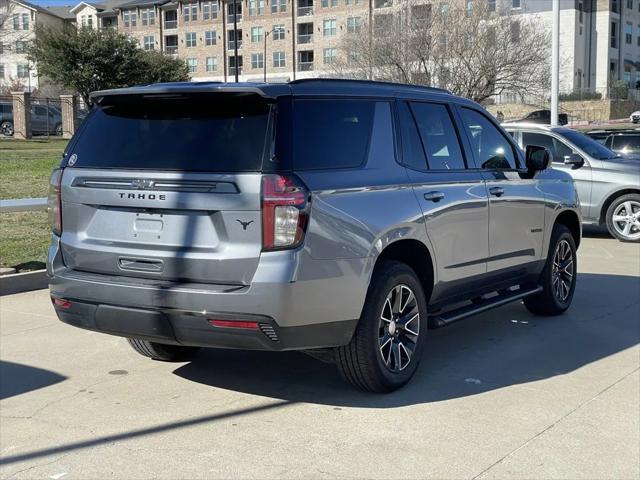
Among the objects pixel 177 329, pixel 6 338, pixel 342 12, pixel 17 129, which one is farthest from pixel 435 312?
pixel 342 12

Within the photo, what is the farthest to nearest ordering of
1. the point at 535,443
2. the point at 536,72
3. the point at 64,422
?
the point at 536,72, the point at 64,422, the point at 535,443

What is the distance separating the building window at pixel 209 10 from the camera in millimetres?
85356

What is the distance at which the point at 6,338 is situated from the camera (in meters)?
6.89

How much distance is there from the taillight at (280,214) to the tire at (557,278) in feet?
11.9

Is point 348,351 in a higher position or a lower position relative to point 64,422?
higher

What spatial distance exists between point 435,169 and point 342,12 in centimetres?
7481

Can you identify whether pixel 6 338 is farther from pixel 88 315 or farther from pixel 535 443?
pixel 535 443

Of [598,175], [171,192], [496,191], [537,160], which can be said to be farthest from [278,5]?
[171,192]

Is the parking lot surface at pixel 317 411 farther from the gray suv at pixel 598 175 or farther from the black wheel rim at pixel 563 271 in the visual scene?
the gray suv at pixel 598 175

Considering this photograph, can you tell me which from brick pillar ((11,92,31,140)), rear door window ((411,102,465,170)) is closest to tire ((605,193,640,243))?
rear door window ((411,102,465,170))

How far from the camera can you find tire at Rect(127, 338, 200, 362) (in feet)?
20.0

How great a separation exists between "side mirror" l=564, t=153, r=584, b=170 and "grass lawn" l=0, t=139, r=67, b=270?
7.74m

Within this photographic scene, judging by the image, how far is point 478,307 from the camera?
628 cm

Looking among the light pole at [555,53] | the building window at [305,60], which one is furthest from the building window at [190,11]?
the light pole at [555,53]
